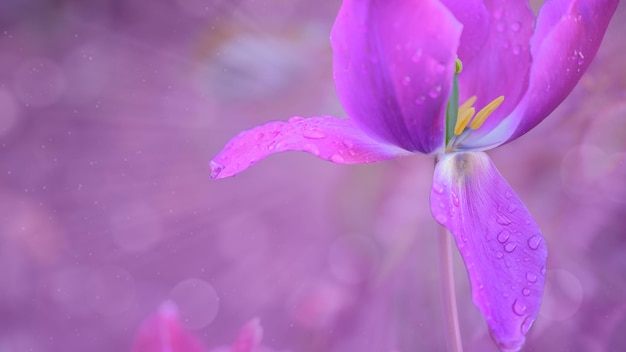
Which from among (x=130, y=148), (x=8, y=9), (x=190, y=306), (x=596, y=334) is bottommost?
(x=596, y=334)

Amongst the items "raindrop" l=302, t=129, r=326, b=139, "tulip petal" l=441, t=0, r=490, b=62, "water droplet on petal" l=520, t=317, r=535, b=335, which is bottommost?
"water droplet on petal" l=520, t=317, r=535, b=335

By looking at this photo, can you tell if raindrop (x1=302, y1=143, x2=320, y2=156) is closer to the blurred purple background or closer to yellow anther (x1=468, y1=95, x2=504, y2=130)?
yellow anther (x1=468, y1=95, x2=504, y2=130)

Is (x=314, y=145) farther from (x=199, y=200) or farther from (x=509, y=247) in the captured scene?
(x=199, y=200)

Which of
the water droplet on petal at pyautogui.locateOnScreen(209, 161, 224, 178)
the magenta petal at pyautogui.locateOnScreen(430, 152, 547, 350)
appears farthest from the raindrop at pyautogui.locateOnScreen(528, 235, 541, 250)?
the water droplet on petal at pyautogui.locateOnScreen(209, 161, 224, 178)

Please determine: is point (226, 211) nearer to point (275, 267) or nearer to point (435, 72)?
point (275, 267)

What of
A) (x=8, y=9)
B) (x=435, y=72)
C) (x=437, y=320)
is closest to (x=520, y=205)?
(x=435, y=72)

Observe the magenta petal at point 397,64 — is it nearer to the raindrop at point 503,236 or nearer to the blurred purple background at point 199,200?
the raindrop at point 503,236

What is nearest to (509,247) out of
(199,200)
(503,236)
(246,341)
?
(503,236)
